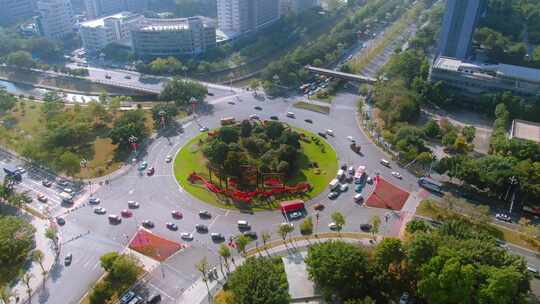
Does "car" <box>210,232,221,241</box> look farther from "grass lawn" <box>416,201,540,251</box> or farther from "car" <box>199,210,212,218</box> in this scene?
"grass lawn" <box>416,201,540,251</box>

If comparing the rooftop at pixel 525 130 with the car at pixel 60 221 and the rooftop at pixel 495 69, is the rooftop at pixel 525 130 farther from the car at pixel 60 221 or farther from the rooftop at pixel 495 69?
the car at pixel 60 221

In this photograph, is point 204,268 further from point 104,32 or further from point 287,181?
point 104,32

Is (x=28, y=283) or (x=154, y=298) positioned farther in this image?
(x=28, y=283)

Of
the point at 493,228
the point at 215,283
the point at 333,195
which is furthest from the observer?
the point at 333,195

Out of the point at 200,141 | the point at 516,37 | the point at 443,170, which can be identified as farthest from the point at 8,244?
the point at 516,37

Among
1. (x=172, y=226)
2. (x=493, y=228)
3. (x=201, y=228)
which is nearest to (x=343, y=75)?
(x=493, y=228)

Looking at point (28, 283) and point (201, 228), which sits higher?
point (201, 228)

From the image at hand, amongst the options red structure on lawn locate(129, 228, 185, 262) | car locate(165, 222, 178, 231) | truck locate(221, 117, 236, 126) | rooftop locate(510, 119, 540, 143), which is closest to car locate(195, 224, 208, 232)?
car locate(165, 222, 178, 231)
